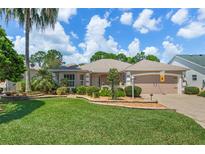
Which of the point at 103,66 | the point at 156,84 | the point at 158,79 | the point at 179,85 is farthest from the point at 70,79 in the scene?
the point at 179,85

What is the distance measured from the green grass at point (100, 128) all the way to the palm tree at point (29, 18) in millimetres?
9857

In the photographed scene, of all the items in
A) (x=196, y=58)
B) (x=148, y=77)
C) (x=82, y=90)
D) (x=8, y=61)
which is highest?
(x=196, y=58)

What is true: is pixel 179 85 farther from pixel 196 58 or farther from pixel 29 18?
pixel 29 18

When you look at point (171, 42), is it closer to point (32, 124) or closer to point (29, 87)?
point (29, 87)

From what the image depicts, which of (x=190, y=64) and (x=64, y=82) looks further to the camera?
(x=190, y=64)

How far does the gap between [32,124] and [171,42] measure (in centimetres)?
1478

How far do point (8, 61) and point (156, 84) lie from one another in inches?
564

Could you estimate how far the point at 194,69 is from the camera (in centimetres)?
2769

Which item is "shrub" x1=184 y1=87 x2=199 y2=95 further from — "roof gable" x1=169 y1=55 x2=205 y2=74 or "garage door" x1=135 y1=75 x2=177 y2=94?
"roof gable" x1=169 y1=55 x2=205 y2=74

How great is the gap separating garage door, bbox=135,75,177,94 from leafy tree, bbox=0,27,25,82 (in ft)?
37.9

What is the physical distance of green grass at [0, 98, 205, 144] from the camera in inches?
286

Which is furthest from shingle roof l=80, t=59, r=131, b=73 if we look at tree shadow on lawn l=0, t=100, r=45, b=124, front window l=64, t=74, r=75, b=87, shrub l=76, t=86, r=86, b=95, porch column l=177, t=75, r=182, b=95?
tree shadow on lawn l=0, t=100, r=45, b=124

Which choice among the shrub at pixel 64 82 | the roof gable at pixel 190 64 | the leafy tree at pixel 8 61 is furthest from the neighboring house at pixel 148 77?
the leafy tree at pixel 8 61

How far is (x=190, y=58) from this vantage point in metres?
29.8
